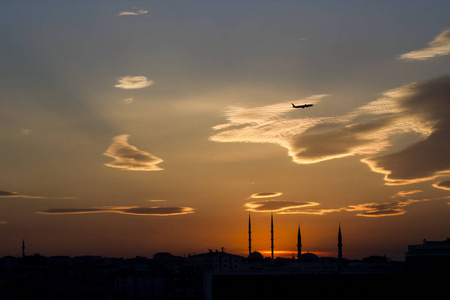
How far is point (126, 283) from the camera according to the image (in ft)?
599

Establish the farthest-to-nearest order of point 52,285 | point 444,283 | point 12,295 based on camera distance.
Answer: point 52,285, point 12,295, point 444,283

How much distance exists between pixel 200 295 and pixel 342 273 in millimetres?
54516

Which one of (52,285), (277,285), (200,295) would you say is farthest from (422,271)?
(52,285)

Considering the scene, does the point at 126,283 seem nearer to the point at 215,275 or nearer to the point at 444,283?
the point at 215,275

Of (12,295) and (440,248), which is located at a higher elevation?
(440,248)

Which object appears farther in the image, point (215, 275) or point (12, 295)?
point (12, 295)

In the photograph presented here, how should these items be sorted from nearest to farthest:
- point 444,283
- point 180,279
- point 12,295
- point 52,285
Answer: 1. point 444,283
2. point 12,295
3. point 52,285
4. point 180,279

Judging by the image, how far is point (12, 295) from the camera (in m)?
168

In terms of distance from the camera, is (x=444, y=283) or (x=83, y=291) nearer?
(x=444, y=283)

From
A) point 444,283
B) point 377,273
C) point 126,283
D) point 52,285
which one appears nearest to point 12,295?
point 52,285

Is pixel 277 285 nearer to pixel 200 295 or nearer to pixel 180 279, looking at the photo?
pixel 200 295

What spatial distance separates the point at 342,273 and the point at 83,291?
8744cm

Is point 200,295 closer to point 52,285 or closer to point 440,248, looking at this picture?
point 52,285

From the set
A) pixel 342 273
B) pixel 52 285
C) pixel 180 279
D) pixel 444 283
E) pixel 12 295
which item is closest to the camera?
pixel 444 283
